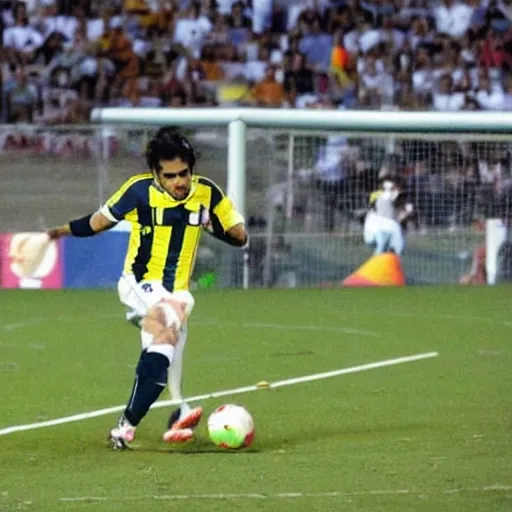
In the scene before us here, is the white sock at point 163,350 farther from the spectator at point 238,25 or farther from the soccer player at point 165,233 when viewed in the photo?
the spectator at point 238,25

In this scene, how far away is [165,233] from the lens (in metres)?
8.04

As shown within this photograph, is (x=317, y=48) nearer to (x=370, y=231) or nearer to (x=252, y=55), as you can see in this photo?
(x=252, y=55)

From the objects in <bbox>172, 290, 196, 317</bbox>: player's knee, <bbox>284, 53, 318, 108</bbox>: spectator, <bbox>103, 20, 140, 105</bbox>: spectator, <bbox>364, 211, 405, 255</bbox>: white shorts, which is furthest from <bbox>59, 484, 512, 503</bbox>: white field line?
<bbox>103, 20, 140, 105</bbox>: spectator

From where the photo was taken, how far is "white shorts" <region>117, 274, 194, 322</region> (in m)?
8.00

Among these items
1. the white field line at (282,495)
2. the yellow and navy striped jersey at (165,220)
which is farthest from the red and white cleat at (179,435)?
the white field line at (282,495)

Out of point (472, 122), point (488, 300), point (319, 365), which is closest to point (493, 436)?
point (319, 365)

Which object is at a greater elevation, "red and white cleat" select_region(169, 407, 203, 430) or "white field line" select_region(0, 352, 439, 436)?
"red and white cleat" select_region(169, 407, 203, 430)

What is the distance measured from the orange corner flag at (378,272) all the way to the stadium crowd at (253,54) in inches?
178

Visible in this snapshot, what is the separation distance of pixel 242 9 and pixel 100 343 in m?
11.0

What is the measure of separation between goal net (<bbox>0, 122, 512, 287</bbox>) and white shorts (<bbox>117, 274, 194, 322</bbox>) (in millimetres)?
8946

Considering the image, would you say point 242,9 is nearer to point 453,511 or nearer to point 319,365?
point 319,365

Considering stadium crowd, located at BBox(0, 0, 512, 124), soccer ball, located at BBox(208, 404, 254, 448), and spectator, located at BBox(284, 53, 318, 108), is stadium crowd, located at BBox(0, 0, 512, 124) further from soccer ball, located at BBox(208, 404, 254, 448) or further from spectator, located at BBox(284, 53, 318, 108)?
soccer ball, located at BBox(208, 404, 254, 448)

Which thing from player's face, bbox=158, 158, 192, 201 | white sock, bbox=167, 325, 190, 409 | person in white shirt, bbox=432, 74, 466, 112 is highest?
player's face, bbox=158, 158, 192, 201

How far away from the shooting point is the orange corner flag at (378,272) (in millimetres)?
17406
